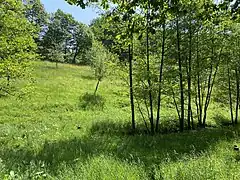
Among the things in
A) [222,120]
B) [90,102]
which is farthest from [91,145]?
[222,120]

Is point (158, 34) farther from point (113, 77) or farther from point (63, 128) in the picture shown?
point (63, 128)

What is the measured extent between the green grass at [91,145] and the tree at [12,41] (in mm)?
1384

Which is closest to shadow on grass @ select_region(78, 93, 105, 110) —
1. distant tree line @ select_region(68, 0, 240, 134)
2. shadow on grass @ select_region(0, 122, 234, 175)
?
distant tree line @ select_region(68, 0, 240, 134)

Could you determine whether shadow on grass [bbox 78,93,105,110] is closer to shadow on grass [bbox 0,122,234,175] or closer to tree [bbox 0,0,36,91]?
tree [bbox 0,0,36,91]

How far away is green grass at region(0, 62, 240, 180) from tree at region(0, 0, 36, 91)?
1.38m

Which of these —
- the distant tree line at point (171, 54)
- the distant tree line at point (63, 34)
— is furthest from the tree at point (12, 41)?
the distant tree line at point (63, 34)

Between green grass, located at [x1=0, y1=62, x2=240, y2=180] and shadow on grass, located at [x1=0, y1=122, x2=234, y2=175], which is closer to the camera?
green grass, located at [x1=0, y1=62, x2=240, y2=180]

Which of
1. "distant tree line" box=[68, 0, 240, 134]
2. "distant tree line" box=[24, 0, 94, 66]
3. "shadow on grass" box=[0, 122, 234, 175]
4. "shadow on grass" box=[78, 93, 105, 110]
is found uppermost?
"distant tree line" box=[24, 0, 94, 66]

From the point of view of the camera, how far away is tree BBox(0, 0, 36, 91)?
39.8 feet

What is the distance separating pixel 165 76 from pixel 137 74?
1.30 metres

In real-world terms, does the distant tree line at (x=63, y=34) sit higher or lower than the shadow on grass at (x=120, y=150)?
higher

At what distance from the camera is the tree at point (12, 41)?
39.8ft

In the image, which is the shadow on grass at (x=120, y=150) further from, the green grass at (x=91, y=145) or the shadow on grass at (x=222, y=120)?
the shadow on grass at (x=222, y=120)

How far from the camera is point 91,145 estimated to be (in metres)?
9.06
